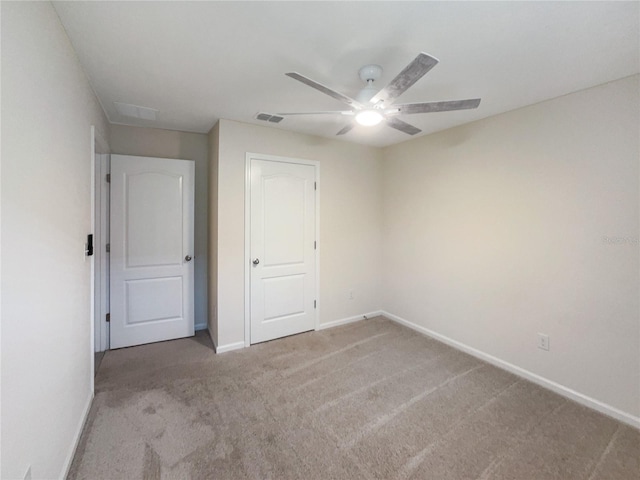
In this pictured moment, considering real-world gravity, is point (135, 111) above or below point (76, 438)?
above

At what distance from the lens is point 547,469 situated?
1619mm

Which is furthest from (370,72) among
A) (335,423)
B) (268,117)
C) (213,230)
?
(335,423)

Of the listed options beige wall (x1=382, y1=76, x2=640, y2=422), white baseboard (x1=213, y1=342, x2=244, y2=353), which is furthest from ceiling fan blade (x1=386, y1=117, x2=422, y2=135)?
white baseboard (x1=213, y1=342, x2=244, y2=353)

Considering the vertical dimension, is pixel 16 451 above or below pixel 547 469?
above

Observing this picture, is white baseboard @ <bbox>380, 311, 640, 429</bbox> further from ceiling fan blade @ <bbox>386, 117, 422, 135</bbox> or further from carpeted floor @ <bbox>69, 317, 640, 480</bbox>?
ceiling fan blade @ <bbox>386, 117, 422, 135</bbox>

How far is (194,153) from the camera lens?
3443mm

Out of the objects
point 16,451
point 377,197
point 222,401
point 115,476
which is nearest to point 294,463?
point 222,401

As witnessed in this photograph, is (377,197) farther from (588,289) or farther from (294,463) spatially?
(294,463)

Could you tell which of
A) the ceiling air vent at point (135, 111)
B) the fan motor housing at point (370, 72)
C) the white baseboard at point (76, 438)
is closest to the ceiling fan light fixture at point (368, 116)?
the fan motor housing at point (370, 72)

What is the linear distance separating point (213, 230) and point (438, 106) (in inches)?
95.0

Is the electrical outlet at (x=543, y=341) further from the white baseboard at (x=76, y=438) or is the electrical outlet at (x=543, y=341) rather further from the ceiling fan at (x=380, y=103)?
the white baseboard at (x=76, y=438)

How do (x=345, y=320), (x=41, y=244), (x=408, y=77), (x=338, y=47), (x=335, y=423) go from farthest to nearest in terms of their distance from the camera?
(x=345, y=320) → (x=335, y=423) → (x=338, y=47) → (x=408, y=77) → (x=41, y=244)

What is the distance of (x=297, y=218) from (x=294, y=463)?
233cm

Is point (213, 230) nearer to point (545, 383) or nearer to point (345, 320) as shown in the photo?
point (345, 320)
